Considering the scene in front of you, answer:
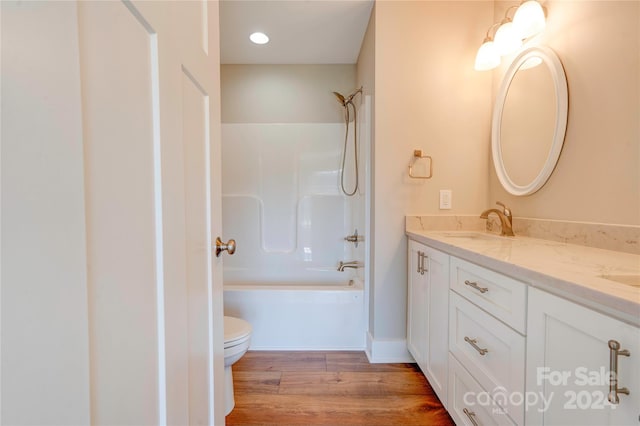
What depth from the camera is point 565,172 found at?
134cm

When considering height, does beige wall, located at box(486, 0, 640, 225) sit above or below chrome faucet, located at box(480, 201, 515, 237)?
above

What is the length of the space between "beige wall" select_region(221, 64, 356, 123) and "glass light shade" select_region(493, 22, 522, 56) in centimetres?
133

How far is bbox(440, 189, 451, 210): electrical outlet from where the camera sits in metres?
1.89

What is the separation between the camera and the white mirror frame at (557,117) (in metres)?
1.33

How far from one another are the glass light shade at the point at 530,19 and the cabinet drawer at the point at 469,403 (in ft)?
5.59

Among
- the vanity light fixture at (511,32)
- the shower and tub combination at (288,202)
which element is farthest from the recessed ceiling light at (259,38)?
the vanity light fixture at (511,32)

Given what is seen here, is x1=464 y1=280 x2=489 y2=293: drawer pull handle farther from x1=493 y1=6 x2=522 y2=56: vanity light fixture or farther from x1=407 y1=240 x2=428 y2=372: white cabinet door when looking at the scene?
x1=493 y1=6 x2=522 y2=56: vanity light fixture

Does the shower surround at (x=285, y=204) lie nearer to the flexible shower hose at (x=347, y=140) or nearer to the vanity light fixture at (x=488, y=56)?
the flexible shower hose at (x=347, y=140)

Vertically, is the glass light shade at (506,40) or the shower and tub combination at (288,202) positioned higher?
the glass light shade at (506,40)

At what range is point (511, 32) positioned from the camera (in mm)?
1533

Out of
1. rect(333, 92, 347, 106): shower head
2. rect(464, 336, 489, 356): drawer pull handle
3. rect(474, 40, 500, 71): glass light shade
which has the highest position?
rect(333, 92, 347, 106): shower head

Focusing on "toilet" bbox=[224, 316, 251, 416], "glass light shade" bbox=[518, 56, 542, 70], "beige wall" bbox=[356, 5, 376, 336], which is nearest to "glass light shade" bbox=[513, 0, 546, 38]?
"glass light shade" bbox=[518, 56, 542, 70]

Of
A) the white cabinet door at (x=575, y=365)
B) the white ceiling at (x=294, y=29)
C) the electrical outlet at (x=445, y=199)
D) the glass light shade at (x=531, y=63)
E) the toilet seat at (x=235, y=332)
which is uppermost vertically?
the white ceiling at (x=294, y=29)

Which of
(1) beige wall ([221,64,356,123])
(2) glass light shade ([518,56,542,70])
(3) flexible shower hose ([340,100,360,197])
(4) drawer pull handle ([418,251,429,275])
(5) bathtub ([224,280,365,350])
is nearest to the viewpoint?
(2) glass light shade ([518,56,542,70])
